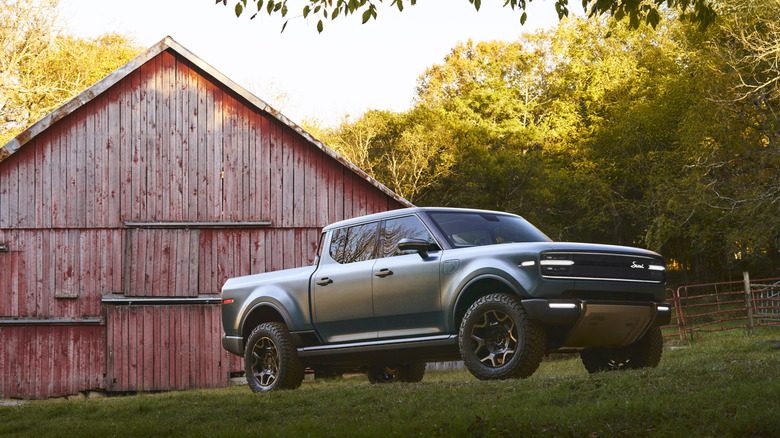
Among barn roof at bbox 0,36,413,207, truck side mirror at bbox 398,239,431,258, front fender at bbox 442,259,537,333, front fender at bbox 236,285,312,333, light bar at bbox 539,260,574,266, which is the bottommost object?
front fender at bbox 236,285,312,333

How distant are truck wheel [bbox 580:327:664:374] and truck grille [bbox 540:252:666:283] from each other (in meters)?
0.67

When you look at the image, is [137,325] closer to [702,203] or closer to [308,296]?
[308,296]

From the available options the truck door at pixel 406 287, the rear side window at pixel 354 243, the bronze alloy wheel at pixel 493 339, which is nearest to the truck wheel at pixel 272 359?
the rear side window at pixel 354 243

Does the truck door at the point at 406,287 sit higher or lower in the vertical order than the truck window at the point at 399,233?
lower

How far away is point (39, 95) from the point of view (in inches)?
1369

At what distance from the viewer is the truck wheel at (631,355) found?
29.8 ft

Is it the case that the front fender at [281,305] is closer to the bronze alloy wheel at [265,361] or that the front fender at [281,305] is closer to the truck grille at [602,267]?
the bronze alloy wheel at [265,361]

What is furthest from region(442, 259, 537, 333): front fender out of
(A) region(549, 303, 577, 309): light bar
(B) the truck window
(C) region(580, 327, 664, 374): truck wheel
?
(C) region(580, 327, 664, 374): truck wheel

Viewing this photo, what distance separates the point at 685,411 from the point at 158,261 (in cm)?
1311

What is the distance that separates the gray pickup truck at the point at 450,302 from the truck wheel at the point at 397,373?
4.56 ft

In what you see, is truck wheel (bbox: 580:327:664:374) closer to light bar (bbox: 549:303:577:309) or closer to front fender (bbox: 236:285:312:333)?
light bar (bbox: 549:303:577:309)

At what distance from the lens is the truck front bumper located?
25.7ft

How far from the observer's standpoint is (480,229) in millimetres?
9266

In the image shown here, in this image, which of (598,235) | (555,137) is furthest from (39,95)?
(598,235)
